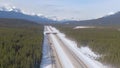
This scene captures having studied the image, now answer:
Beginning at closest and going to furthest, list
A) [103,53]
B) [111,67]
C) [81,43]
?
1. [111,67]
2. [103,53]
3. [81,43]

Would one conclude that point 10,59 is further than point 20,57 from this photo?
No

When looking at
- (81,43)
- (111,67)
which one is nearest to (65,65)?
(111,67)

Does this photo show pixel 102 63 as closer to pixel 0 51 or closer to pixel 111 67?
pixel 111 67

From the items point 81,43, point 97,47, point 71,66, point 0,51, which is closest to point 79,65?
point 71,66

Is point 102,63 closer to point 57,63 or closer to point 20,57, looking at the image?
point 57,63

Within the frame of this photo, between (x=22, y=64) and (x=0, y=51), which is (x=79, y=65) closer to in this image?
(x=22, y=64)

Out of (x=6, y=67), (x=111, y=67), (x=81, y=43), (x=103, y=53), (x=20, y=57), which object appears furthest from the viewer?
(x=81, y=43)

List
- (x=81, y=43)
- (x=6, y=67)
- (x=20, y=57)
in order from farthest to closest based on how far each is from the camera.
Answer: (x=81, y=43)
(x=20, y=57)
(x=6, y=67)

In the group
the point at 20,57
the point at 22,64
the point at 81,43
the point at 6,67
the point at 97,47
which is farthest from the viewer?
the point at 81,43

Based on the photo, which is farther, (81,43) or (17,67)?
(81,43)
